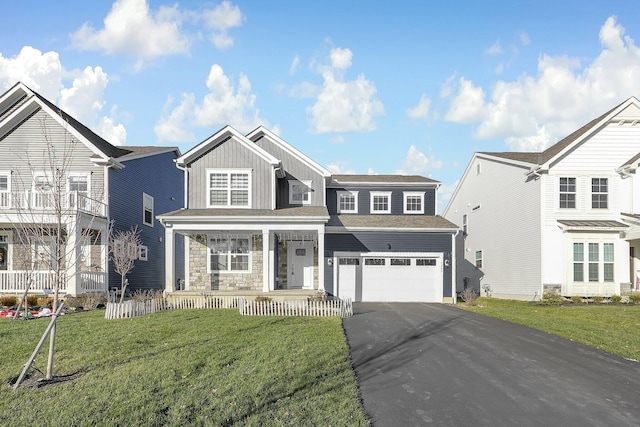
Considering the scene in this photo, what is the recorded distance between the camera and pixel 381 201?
2620 cm

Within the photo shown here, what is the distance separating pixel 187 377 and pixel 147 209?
2126cm

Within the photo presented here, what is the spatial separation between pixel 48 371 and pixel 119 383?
1.34m

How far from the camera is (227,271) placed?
75.2ft

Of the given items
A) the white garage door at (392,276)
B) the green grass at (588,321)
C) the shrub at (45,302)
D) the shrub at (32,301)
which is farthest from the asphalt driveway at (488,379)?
the shrub at (32,301)

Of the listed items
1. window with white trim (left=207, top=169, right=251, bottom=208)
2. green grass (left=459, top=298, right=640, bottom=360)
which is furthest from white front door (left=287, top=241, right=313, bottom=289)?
green grass (left=459, top=298, right=640, bottom=360)

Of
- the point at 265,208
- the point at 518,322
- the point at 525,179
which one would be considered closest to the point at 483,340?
the point at 518,322

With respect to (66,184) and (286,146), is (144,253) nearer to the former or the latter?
(66,184)

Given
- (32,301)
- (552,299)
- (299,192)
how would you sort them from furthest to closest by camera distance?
(299,192)
(552,299)
(32,301)

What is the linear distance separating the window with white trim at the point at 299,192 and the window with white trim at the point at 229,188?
8.54 feet

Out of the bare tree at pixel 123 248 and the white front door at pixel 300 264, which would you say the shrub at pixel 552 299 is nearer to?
the white front door at pixel 300 264

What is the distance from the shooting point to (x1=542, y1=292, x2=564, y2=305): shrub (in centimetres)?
2159

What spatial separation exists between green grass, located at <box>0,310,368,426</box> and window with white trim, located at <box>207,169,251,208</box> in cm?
996

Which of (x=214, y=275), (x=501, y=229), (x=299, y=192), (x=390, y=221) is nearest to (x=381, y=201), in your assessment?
(x=390, y=221)

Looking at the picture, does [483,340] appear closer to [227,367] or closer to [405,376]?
[405,376]
